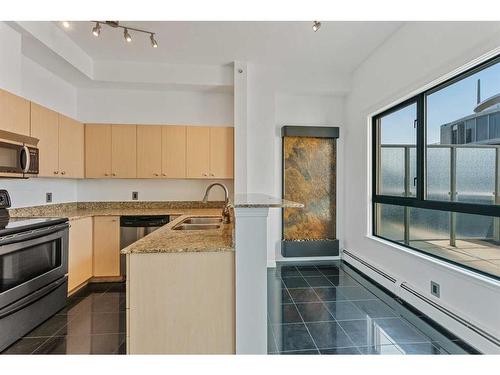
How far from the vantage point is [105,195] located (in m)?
4.03

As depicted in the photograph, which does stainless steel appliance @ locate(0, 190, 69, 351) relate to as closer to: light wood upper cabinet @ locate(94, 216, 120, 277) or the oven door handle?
the oven door handle

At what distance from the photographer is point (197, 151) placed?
13.0 ft

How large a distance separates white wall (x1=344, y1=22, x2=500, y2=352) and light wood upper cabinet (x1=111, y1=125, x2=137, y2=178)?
3381mm

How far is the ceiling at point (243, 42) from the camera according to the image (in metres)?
2.90

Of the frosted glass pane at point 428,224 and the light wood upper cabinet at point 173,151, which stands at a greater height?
the light wood upper cabinet at point 173,151

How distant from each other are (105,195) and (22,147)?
5.48 feet

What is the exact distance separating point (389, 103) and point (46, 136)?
4085mm

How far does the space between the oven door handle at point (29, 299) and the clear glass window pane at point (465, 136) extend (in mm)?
3885

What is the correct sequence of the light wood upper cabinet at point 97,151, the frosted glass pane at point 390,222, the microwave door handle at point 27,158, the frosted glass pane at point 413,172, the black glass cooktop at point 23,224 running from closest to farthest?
the black glass cooktop at point 23,224
the microwave door handle at point 27,158
the frosted glass pane at point 413,172
the frosted glass pane at point 390,222
the light wood upper cabinet at point 97,151

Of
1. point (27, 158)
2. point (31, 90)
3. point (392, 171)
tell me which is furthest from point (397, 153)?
point (31, 90)

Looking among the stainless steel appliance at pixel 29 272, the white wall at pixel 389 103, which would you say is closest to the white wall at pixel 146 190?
the stainless steel appliance at pixel 29 272

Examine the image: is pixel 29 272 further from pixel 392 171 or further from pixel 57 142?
pixel 392 171

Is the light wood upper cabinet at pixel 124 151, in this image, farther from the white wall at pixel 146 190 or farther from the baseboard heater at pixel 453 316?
the baseboard heater at pixel 453 316
